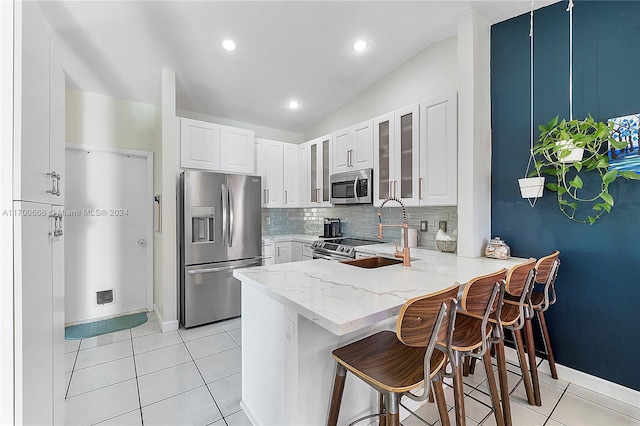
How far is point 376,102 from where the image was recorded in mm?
3723

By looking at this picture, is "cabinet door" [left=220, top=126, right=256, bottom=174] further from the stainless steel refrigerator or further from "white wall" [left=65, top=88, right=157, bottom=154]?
"white wall" [left=65, top=88, right=157, bottom=154]

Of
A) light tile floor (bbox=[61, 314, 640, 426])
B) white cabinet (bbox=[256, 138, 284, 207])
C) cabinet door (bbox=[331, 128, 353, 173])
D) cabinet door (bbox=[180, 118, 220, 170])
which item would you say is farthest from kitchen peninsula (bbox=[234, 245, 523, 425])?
white cabinet (bbox=[256, 138, 284, 207])

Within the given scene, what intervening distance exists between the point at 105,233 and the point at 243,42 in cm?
279

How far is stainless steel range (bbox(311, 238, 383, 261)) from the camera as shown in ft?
10.6

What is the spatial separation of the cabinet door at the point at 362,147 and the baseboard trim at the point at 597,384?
2.47 meters

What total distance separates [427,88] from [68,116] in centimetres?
405

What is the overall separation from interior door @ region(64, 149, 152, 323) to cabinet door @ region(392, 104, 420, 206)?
3178mm

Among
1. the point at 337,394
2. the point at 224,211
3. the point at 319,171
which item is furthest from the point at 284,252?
the point at 337,394

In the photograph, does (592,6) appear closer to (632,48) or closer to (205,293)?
(632,48)

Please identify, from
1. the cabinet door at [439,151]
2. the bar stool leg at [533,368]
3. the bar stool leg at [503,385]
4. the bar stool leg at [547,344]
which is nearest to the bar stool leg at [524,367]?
the bar stool leg at [533,368]

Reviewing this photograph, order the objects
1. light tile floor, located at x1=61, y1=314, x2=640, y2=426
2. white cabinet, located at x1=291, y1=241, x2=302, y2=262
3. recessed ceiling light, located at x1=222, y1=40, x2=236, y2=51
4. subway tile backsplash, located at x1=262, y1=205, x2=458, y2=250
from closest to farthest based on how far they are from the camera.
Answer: light tile floor, located at x1=61, y1=314, x2=640, y2=426, recessed ceiling light, located at x1=222, y1=40, x2=236, y2=51, subway tile backsplash, located at x1=262, y1=205, x2=458, y2=250, white cabinet, located at x1=291, y1=241, x2=302, y2=262

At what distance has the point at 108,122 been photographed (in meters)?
3.44

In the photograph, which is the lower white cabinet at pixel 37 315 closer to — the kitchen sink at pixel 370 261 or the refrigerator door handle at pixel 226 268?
the refrigerator door handle at pixel 226 268

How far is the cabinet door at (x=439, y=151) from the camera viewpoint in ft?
8.39
